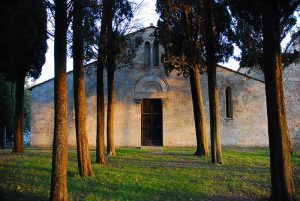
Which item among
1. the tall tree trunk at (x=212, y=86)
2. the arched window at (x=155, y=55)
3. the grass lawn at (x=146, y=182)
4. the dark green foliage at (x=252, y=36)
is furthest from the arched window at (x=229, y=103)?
the grass lawn at (x=146, y=182)

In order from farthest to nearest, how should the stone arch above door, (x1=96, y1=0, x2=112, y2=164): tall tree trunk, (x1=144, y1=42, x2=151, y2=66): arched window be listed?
1. (x1=144, y1=42, x2=151, y2=66): arched window
2. the stone arch above door
3. (x1=96, y1=0, x2=112, y2=164): tall tree trunk

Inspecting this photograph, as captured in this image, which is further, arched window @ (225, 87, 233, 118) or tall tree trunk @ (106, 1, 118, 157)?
arched window @ (225, 87, 233, 118)

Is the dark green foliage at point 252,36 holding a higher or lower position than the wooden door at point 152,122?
higher

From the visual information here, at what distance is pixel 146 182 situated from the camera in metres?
8.77

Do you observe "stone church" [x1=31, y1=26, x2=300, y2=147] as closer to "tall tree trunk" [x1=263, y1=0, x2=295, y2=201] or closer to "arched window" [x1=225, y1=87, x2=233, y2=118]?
Result: "arched window" [x1=225, y1=87, x2=233, y2=118]

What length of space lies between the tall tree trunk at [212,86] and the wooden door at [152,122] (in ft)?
33.0

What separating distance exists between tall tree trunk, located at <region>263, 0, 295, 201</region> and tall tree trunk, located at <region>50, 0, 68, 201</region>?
161 inches

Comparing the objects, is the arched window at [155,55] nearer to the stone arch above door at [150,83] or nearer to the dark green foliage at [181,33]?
the stone arch above door at [150,83]

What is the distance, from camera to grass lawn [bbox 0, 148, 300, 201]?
24.7ft

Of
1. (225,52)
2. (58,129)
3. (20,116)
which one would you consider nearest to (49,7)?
(58,129)

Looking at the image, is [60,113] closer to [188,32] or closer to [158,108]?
[188,32]

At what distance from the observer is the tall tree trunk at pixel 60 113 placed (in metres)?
6.34

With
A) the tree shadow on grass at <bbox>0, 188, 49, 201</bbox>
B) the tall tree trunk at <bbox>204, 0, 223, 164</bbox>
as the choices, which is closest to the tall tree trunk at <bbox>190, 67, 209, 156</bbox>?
the tall tree trunk at <bbox>204, 0, 223, 164</bbox>

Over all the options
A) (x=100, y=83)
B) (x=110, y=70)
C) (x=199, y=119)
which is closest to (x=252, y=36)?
(x=199, y=119)
